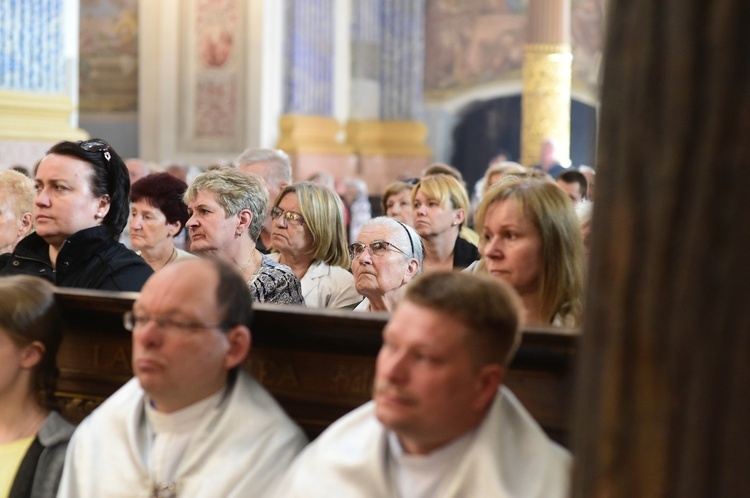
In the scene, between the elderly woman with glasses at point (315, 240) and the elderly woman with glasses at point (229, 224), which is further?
the elderly woman with glasses at point (315, 240)

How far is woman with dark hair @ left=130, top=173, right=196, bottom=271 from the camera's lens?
17.3 feet

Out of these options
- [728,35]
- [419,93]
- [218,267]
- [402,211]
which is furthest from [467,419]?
[419,93]

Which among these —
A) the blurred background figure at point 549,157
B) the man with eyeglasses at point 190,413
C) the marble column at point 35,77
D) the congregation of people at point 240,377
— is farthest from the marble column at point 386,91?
the man with eyeglasses at point 190,413

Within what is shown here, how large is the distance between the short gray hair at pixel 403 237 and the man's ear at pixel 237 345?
2261mm

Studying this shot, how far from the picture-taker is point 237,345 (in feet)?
8.93

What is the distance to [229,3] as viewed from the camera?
15570mm

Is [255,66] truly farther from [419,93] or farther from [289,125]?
[419,93]

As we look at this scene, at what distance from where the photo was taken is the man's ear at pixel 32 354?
3045mm

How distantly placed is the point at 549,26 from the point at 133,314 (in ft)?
40.2

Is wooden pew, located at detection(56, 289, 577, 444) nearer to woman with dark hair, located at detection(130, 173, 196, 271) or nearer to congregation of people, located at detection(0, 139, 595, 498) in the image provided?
congregation of people, located at detection(0, 139, 595, 498)

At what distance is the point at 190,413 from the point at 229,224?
7.87 feet

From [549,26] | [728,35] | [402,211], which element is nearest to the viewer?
[728,35]

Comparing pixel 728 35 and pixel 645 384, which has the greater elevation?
pixel 728 35

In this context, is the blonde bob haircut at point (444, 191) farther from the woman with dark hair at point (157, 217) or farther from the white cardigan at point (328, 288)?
the woman with dark hair at point (157, 217)
